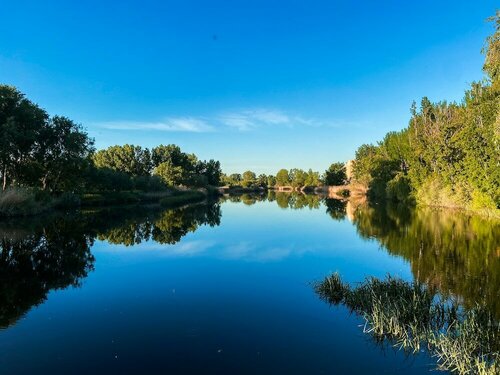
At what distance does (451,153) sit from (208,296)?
49739 mm

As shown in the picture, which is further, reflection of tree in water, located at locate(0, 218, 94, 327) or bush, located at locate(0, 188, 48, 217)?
bush, located at locate(0, 188, 48, 217)

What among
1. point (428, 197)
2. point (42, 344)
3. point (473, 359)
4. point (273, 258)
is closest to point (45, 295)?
point (42, 344)

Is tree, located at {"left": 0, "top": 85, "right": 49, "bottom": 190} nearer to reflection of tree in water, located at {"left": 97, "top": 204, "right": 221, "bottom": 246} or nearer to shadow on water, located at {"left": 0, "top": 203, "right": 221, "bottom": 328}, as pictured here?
shadow on water, located at {"left": 0, "top": 203, "right": 221, "bottom": 328}

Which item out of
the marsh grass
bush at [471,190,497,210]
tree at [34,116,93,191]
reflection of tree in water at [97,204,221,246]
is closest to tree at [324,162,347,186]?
bush at [471,190,497,210]

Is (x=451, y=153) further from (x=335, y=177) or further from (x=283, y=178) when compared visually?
(x=283, y=178)

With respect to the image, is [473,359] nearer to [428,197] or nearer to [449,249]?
[449,249]

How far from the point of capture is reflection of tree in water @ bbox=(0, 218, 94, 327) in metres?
12.3

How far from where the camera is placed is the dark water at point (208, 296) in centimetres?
805

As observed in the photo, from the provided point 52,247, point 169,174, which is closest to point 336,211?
point 52,247

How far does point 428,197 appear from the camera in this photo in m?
54.5

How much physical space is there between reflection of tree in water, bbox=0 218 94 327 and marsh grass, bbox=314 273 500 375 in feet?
33.6

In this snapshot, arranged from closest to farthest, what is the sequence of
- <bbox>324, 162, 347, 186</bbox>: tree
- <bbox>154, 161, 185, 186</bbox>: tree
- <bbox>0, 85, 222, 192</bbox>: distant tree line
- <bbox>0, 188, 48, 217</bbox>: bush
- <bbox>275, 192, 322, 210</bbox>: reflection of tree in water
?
<bbox>0, 188, 48, 217</bbox>: bush, <bbox>0, 85, 222, 192</bbox>: distant tree line, <bbox>275, 192, 322, 210</bbox>: reflection of tree in water, <bbox>154, 161, 185, 186</bbox>: tree, <bbox>324, 162, 347, 186</bbox>: tree

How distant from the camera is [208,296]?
13.0 m

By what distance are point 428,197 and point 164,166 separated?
5921 centimetres
